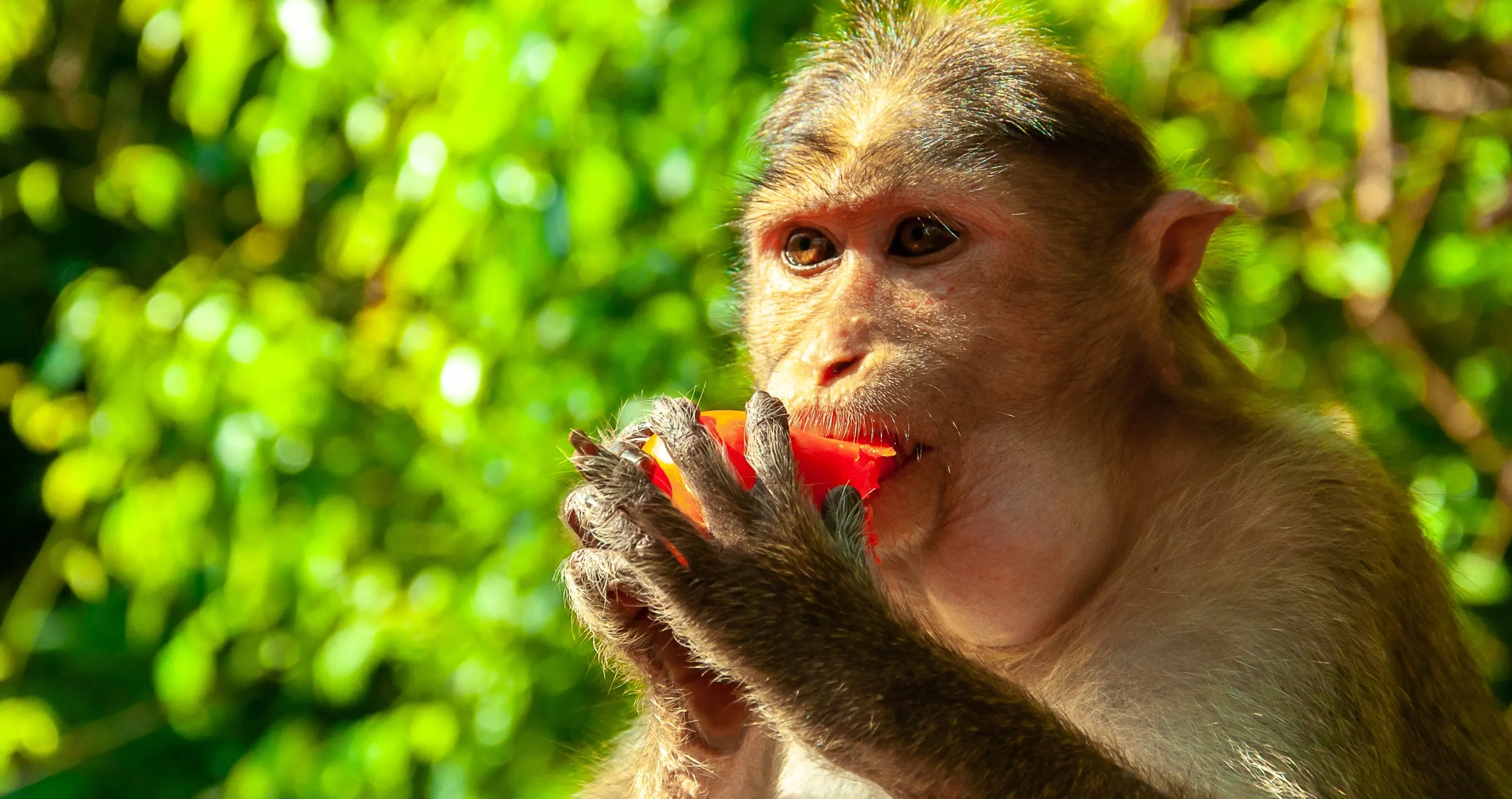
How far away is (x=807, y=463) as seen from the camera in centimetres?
194

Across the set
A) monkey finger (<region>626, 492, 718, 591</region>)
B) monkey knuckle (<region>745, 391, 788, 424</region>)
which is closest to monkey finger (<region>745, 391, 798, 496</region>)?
monkey knuckle (<region>745, 391, 788, 424</region>)

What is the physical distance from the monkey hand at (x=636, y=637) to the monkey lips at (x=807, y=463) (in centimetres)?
6

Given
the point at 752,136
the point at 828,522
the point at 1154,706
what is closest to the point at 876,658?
the point at 828,522

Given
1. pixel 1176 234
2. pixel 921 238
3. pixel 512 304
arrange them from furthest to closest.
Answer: pixel 512 304 → pixel 1176 234 → pixel 921 238

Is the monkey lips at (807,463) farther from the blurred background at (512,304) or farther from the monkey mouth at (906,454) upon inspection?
the blurred background at (512,304)

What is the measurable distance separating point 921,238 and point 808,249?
23 cm

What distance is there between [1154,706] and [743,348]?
119cm

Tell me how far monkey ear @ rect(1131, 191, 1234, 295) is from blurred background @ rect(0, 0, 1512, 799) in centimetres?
36

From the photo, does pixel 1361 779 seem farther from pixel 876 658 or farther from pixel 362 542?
pixel 362 542

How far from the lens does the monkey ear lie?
7.64 feet

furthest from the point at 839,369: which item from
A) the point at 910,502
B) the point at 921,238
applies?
the point at 921,238

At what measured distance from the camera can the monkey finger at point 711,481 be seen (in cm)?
175

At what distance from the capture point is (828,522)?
183 cm

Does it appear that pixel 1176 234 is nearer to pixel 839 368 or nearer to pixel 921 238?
pixel 921 238
